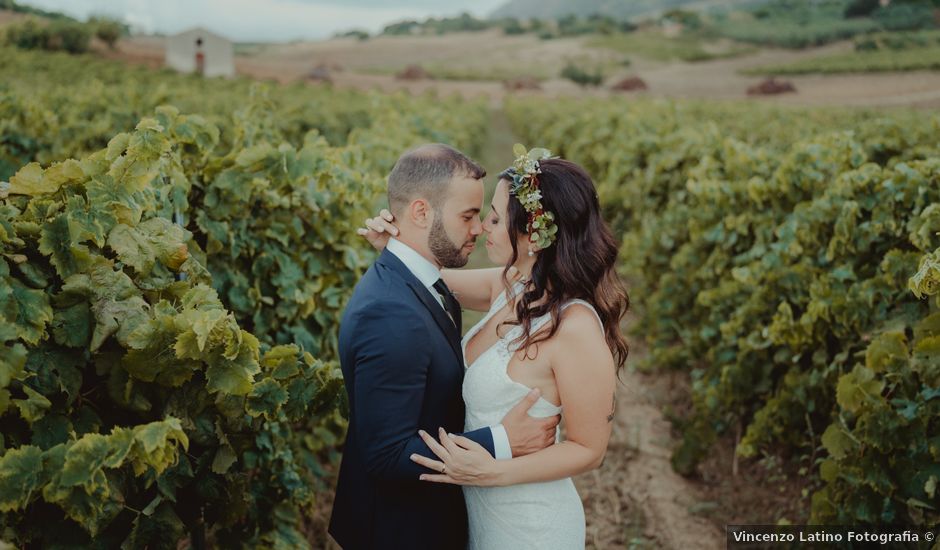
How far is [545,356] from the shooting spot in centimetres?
274

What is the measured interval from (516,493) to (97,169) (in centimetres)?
189

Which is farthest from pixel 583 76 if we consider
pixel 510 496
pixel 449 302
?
pixel 510 496

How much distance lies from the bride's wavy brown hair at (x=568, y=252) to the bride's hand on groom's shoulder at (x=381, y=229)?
1.54 ft

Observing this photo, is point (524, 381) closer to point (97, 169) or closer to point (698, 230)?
point (97, 169)

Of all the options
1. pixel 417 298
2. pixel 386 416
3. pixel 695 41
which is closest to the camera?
pixel 386 416

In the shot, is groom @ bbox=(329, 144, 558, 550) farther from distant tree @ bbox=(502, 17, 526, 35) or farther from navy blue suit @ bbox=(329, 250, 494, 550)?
distant tree @ bbox=(502, 17, 526, 35)

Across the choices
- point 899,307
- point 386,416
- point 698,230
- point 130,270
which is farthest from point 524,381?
point 698,230

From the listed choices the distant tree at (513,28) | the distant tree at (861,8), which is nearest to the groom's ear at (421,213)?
the distant tree at (861,8)

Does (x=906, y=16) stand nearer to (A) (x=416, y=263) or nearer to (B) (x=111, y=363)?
(A) (x=416, y=263)

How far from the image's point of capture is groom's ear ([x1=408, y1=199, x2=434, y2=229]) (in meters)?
2.89

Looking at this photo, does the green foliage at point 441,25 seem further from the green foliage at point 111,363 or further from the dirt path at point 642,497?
the green foliage at point 111,363

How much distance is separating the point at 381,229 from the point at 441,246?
0.91 ft

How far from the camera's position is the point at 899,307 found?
419cm

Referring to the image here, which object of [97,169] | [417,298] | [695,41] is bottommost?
[417,298]
